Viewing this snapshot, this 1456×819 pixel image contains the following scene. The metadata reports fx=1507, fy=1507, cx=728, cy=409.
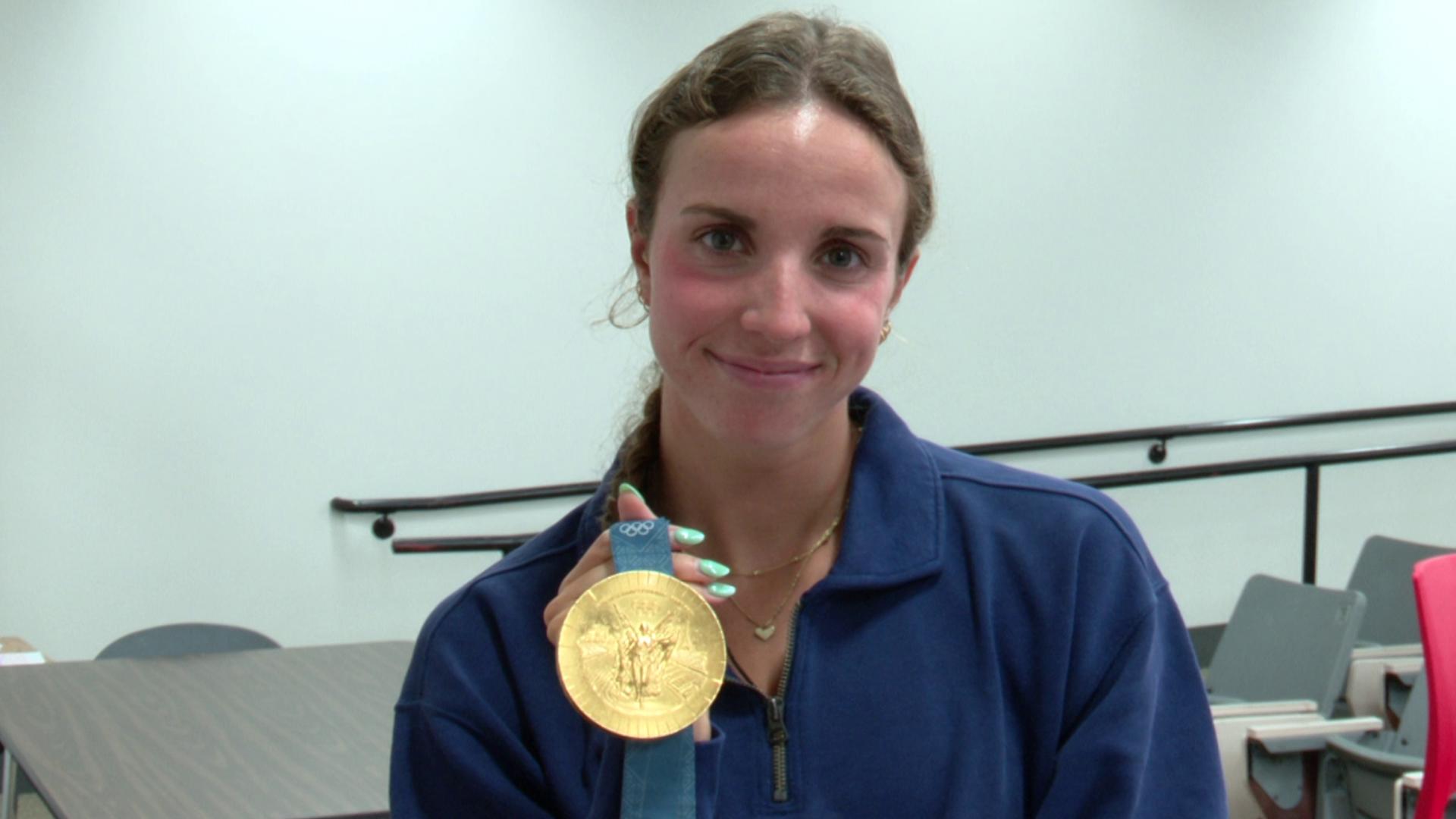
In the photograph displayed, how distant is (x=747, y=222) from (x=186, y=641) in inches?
A: 117

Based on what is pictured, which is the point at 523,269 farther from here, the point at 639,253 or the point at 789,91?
the point at 789,91

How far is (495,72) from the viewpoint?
503cm

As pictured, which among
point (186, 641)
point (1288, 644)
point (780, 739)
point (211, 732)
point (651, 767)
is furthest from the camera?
point (1288, 644)

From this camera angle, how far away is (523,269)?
200 inches

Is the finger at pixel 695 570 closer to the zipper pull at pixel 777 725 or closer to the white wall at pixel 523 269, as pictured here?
the zipper pull at pixel 777 725

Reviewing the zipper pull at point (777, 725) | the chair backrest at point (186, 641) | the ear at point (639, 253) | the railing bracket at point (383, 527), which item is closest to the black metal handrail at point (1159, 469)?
the railing bracket at point (383, 527)

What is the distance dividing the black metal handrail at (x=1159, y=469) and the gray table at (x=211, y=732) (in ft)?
4.70

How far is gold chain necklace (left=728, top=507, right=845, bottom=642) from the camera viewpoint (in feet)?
4.67

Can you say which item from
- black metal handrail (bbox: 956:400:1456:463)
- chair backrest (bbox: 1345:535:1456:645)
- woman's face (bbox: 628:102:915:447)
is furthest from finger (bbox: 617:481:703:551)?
black metal handrail (bbox: 956:400:1456:463)

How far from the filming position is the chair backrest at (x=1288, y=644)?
3668 millimetres

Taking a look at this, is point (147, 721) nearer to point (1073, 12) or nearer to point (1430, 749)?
point (1430, 749)

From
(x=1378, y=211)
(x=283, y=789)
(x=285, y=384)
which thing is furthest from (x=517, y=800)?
(x=1378, y=211)

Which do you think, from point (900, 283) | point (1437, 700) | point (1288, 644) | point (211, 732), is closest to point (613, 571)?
point (900, 283)

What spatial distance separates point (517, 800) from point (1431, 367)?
5.97 m
